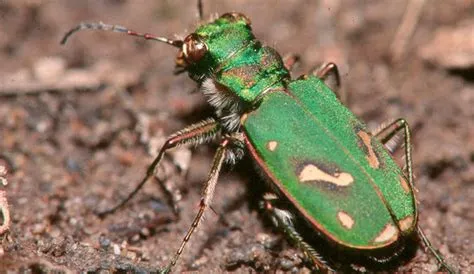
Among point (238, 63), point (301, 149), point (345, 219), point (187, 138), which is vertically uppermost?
point (238, 63)

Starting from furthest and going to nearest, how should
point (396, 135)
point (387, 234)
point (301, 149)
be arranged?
1. point (396, 135)
2. point (301, 149)
3. point (387, 234)

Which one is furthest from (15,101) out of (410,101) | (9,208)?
(410,101)

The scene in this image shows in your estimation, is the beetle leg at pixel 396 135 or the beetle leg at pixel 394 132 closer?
the beetle leg at pixel 396 135

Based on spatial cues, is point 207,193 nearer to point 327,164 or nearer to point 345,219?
point 327,164

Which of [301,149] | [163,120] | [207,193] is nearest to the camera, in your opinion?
[301,149]

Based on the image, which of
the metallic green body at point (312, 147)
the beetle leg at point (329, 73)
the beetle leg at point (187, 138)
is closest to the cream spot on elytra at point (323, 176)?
the metallic green body at point (312, 147)

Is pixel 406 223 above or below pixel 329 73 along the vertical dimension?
below

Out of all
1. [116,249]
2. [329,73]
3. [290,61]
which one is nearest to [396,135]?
[329,73]

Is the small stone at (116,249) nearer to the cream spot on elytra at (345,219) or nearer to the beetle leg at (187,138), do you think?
the beetle leg at (187,138)
